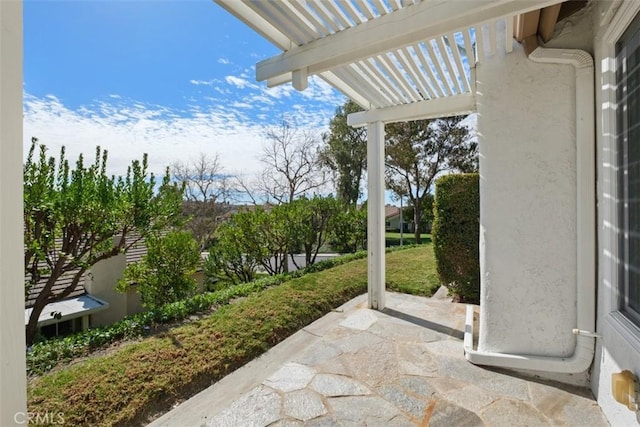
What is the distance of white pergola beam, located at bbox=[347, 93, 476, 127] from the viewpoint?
162 inches

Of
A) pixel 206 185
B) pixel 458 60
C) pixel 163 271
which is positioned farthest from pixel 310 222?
pixel 206 185

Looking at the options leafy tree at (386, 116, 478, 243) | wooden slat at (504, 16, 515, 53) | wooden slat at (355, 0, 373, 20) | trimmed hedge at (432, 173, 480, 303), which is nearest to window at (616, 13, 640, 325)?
wooden slat at (504, 16, 515, 53)

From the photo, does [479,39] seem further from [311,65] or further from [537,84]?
[311,65]

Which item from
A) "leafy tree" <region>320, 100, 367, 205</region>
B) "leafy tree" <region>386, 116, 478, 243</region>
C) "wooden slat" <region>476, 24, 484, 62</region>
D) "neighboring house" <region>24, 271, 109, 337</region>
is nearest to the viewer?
"wooden slat" <region>476, 24, 484, 62</region>

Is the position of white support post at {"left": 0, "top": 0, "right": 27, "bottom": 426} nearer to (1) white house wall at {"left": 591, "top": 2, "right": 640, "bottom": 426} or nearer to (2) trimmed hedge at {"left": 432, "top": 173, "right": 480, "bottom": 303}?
(1) white house wall at {"left": 591, "top": 2, "right": 640, "bottom": 426}

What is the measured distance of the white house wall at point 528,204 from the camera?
272cm

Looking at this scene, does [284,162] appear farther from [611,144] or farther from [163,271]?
[611,144]

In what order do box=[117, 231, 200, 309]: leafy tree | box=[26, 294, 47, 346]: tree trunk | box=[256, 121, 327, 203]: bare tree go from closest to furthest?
box=[26, 294, 47, 346]: tree trunk → box=[117, 231, 200, 309]: leafy tree → box=[256, 121, 327, 203]: bare tree

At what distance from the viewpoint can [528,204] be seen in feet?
9.30

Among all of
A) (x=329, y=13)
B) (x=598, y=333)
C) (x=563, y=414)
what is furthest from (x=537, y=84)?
A: (x=563, y=414)

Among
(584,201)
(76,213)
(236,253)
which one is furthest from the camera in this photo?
(236,253)

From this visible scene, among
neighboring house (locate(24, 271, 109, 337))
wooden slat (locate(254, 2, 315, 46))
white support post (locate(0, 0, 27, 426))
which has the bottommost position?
neighboring house (locate(24, 271, 109, 337))

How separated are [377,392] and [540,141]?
273 cm

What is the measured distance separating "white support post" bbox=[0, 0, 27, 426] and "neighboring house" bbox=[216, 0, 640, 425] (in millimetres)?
1719
